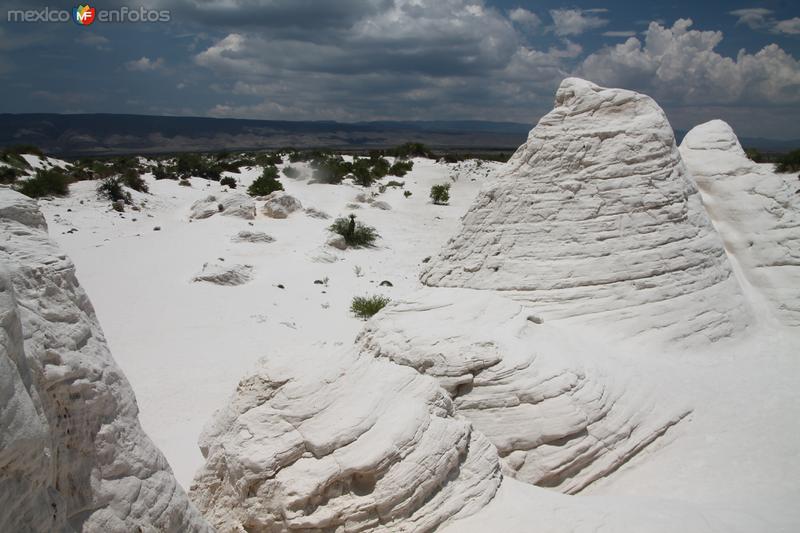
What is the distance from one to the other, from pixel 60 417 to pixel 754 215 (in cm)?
1020

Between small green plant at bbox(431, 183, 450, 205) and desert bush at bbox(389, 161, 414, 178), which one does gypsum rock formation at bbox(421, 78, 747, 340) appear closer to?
small green plant at bbox(431, 183, 450, 205)

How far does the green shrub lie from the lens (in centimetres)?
2130

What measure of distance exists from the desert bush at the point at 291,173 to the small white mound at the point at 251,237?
16.2 m

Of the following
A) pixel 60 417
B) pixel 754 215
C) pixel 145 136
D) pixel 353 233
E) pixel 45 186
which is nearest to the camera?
pixel 60 417

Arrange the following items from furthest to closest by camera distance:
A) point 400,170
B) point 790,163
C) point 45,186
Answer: point 400,170 < point 790,163 < point 45,186

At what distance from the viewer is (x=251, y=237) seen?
17547 mm

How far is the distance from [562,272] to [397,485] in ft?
14.7

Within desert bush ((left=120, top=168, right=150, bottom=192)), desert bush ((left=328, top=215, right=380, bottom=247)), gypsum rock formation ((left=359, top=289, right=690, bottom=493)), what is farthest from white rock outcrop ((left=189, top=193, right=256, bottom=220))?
gypsum rock formation ((left=359, top=289, right=690, bottom=493))

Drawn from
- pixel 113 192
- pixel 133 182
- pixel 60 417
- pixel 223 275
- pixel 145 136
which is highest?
pixel 145 136

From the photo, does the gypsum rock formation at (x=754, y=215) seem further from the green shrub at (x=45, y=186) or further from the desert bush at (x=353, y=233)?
the green shrub at (x=45, y=186)

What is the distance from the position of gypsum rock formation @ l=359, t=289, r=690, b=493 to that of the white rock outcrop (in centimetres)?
1519

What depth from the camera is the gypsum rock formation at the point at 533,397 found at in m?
5.55

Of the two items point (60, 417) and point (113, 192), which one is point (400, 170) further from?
point (60, 417)

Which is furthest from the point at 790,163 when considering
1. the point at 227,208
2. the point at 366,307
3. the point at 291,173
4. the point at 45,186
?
the point at 45,186
